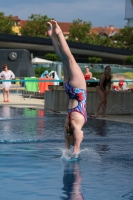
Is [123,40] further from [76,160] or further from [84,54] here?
[76,160]

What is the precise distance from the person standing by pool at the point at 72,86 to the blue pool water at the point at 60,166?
436mm

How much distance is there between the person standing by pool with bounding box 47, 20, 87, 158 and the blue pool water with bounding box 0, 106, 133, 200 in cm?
44

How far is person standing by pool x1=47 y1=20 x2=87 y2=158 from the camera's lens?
8.28m

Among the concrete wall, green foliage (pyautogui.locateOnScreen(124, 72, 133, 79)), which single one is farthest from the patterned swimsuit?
green foliage (pyautogui.locateOnScreen(124, 72, 133, 79))

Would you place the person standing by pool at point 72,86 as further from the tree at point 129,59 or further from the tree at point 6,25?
the tree at point 6,25

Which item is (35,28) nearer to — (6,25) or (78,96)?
(6,25)

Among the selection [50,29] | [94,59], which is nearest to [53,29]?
[50,29]

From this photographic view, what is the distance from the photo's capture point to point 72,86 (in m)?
8.39

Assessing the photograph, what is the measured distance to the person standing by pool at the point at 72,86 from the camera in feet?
27.2

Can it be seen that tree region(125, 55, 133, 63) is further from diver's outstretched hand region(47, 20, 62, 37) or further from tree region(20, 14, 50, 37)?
diver's outstretched hand region(47, 20, 62, 37)

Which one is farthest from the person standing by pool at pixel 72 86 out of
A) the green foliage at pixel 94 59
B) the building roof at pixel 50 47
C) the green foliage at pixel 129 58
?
the green foliage at pixel 129 58

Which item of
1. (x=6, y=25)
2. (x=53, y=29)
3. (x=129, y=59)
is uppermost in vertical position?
(x=6, y=25)

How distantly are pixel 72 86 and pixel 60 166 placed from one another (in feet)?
3.81

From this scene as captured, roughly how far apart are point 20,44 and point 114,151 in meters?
70.9
